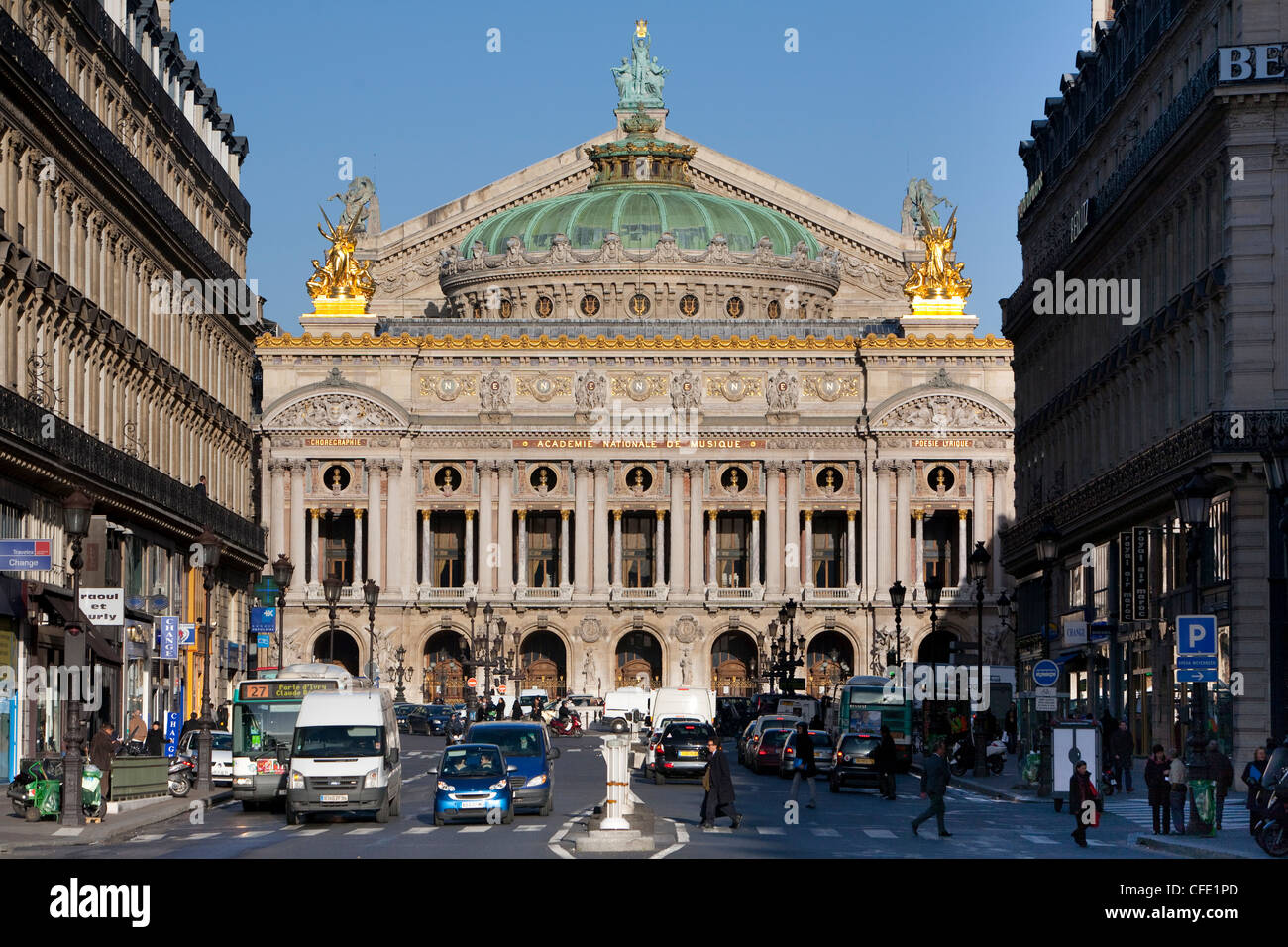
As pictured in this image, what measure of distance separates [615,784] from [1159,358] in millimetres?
31563

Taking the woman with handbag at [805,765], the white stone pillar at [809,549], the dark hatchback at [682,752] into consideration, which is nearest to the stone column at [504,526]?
the white stone pillar at [809,549]

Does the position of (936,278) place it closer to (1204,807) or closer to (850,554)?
(850,554)

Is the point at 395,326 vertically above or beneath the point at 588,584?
above

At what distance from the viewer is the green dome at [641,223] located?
160 meters

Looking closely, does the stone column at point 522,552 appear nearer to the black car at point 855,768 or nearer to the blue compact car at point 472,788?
the black car at point 855,768

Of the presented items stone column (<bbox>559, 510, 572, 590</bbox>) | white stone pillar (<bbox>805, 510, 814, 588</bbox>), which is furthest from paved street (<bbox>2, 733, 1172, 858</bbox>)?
stone column (<bbox>559, 510, 572, 590</bbox>)

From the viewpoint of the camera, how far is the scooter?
114125 millimetres

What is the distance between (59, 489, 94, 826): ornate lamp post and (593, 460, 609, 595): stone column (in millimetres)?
92945

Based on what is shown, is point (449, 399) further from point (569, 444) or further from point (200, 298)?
point (200, 298)

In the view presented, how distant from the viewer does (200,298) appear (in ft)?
271

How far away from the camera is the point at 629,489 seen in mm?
146500

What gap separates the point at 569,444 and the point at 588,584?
27.4 feet

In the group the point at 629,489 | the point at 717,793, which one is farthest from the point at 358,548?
the point at 717,793
